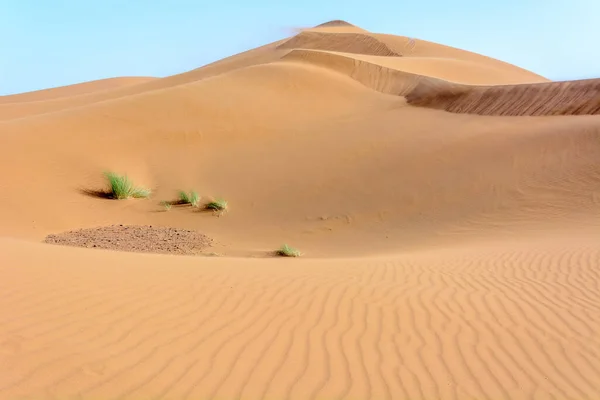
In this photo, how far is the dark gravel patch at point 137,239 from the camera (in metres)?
9.99

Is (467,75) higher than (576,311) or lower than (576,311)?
higher

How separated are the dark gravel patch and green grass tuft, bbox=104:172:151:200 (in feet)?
6.52

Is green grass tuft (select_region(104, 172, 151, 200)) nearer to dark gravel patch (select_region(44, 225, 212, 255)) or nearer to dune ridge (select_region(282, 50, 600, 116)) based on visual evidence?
dark gravel patch (select_region(44, 225, 212, 255))

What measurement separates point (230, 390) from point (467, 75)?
32991 millimetres

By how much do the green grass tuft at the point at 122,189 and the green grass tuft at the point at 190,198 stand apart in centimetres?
96

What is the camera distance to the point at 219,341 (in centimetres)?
445

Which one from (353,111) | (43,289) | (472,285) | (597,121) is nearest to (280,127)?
(353,111)

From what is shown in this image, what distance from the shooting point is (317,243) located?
1173 centimetres

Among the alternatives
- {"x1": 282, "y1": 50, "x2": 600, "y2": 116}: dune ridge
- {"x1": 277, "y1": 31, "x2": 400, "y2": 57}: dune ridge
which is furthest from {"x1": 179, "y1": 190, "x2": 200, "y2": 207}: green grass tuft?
{"x1": 277, "y1": 31, "x2": 400, "y2": 57}: dune ridge

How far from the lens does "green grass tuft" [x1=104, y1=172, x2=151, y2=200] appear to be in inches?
537

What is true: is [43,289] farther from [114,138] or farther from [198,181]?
[114,138]

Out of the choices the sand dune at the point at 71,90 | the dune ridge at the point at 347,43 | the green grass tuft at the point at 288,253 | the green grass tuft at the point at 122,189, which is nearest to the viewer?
the green grass tuft at the point at 288,253

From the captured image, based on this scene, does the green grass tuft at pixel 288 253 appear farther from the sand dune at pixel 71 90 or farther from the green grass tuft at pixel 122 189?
the sand dune at pixel 71 90

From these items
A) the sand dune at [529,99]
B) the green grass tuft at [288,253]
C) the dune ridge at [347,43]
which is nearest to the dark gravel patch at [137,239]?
the green grass tuft at [288,253]
